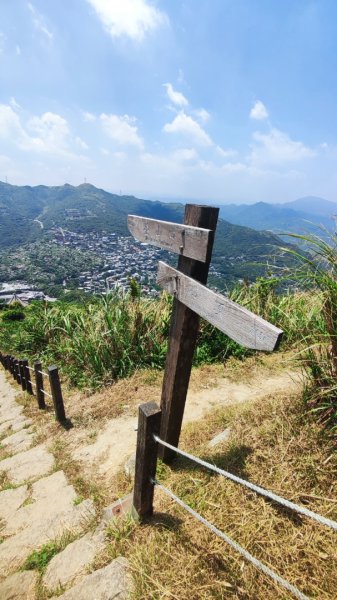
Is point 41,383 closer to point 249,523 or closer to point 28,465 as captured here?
point 28,465

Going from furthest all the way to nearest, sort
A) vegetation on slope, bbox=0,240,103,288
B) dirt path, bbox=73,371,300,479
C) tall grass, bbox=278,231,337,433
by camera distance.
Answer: vegetation on slope, bbox=0,240,103,288 → dirt path, bbox=73,371,300,479 → tall grass, bbox=278,231,337,433

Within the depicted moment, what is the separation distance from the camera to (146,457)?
1948 millimetres

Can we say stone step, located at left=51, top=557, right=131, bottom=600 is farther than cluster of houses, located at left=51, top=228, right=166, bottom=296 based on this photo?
No

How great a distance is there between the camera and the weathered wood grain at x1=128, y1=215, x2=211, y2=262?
1.83 meters

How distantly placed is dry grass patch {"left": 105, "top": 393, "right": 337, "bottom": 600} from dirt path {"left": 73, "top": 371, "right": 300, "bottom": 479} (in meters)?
0.74

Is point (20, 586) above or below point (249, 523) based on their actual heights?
below

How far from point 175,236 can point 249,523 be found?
1.84 m

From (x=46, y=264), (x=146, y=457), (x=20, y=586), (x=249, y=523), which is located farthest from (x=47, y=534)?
(x=46, y=264)

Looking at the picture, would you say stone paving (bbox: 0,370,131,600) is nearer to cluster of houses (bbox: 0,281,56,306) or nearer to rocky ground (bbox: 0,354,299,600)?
rocky ground (bbox: 0,354,299,600)

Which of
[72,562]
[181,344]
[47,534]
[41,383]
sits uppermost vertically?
[181,344]

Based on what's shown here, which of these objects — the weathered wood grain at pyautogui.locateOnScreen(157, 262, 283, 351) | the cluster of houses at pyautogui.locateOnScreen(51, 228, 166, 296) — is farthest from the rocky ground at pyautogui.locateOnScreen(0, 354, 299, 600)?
the cluster of houses at pyautogui.locateOnScreen(51, 228, 166, 296)

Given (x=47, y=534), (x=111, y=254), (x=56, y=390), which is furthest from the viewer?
(x=111, y=254)

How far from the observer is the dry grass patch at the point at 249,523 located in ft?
5.27

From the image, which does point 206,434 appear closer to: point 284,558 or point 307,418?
point 307,418
